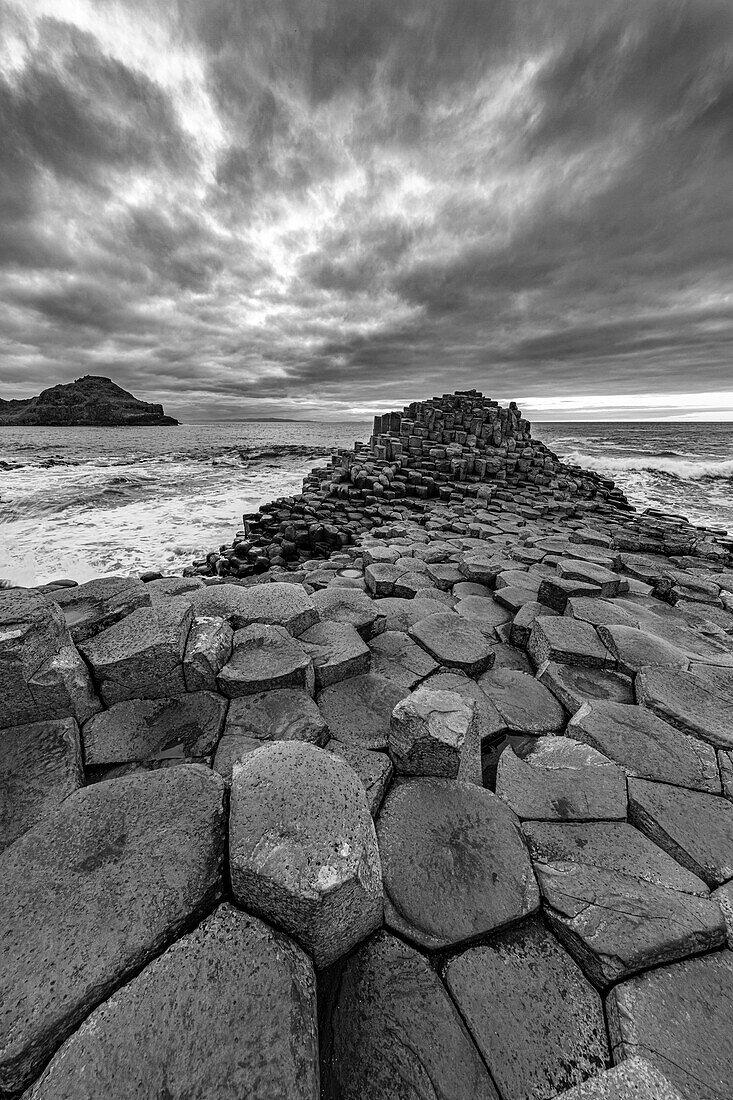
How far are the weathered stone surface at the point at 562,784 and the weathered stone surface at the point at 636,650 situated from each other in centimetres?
110

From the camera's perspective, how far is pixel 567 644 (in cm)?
318

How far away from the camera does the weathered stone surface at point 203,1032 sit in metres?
0.96

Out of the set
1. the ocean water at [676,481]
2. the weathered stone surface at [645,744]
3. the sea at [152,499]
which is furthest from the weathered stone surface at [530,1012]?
the ocean water at [676,481]

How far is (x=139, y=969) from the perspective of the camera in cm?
122

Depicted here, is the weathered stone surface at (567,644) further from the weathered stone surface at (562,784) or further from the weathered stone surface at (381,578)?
the weathered stone surface at (381,578)

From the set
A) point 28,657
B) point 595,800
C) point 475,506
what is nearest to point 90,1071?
point 28,657

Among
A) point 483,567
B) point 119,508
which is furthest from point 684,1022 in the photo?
point 119,508

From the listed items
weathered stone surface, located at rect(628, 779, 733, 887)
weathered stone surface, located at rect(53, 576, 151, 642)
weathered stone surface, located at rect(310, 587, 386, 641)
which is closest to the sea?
weathered stone surface, located at rect(53, 576, 151, 642)

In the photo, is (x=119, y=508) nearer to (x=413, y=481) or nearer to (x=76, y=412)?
(x=413, y=481)

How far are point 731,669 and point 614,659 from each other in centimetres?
97

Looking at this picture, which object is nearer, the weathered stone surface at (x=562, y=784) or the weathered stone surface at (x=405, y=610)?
the weathered stone surface at (x=562, y=784)

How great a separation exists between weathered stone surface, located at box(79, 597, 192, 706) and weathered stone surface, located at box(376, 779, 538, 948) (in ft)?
5.19

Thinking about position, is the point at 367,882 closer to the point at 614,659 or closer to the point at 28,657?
the point at 28,657

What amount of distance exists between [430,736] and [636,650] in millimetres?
2196
